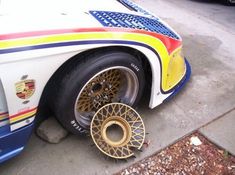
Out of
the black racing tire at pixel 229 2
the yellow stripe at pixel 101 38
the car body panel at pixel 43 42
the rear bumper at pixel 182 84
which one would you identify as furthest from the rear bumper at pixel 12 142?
the black racing tire at pixel 229 2

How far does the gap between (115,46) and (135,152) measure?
0.91 meters

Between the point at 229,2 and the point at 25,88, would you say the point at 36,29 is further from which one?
the point at 229,2

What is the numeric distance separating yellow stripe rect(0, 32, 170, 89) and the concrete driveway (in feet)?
1.37

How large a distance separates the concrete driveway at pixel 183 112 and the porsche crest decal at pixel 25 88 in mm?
692

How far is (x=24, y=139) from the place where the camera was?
89.4 inches

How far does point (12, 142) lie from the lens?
220 centimetres

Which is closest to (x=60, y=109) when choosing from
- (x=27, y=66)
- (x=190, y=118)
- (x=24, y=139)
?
(x=24, y=139)

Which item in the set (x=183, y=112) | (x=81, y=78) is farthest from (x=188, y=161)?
(x=81, y=78)

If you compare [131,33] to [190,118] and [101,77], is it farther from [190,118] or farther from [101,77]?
[190,118]

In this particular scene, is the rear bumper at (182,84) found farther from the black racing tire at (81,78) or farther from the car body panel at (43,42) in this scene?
the black racing tire at (81,78)

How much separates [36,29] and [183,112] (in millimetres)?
1738

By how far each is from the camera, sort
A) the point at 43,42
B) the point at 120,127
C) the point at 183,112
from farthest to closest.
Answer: the point at 183,112 < the point at 120,127 < the point at 43,42

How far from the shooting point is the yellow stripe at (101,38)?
188 cm

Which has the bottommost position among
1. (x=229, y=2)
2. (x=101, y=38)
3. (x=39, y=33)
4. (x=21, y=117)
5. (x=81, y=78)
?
(x=229, y=2)
